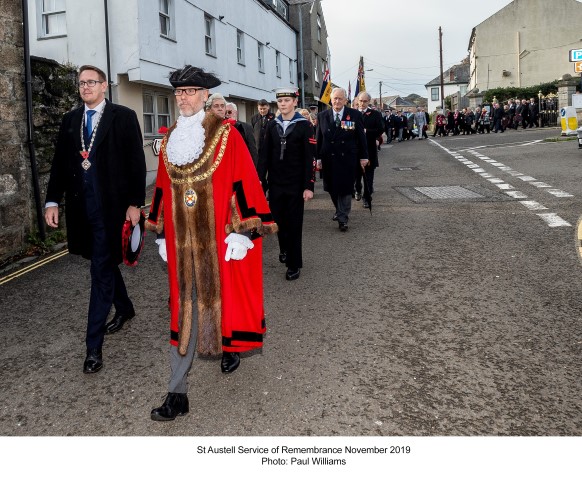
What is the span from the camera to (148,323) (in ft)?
16.7

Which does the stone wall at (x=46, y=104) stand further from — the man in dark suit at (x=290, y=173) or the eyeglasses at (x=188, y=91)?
the eyeglasses at (x=188, y=91)

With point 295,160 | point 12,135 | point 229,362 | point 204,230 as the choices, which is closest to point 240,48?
point 12,135

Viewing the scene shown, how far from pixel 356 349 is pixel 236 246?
1.42 m

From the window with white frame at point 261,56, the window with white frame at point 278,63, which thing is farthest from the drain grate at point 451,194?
the window with white frame at point 278,63

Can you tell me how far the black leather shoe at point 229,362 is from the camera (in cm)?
406

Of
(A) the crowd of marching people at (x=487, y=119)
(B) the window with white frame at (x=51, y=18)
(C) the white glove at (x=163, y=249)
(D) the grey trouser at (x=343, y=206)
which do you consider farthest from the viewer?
(A) the crowd of marching people at (x=487, y=119)

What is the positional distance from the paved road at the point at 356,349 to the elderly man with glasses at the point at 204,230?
39 cm

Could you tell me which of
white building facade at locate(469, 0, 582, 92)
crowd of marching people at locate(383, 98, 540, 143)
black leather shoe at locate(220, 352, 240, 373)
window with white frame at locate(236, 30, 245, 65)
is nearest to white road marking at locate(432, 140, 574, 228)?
black leather shoe at locate(220, 352, 240, 373)

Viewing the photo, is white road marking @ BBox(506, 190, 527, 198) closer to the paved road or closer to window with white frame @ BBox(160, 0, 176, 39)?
the paved road

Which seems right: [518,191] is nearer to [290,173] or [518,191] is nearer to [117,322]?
[290,173]

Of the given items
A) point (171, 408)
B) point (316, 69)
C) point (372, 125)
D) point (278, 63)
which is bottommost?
point (171, 408)

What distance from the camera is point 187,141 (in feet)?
11.3

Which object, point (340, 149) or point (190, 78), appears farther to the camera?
point (340, 149)

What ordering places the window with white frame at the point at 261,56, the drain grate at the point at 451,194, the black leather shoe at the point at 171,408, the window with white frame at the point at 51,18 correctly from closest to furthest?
1. the black leather shoe at the point at 171,408
2. the drain grate at the point at 451,194
3. the window with white frame at the point at 51,18
4. the window with white frame at the point at 261,56
